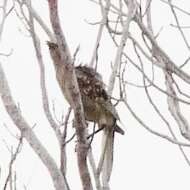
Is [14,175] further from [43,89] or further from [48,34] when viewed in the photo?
[48,34]

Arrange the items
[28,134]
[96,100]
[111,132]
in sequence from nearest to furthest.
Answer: [28,134], [111,132], [96,100]

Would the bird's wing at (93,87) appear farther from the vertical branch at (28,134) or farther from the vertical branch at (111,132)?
the vertical branch at (28,134)

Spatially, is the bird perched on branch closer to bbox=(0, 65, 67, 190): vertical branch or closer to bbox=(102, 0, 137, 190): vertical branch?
bbox=(102, 0, 137, 190): vertical branch

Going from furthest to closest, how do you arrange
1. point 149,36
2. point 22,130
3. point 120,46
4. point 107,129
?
point 149,36 < point 107,129 < point 120,46 < point 22,130

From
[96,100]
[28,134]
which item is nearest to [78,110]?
[28,134]

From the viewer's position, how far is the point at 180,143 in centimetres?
275

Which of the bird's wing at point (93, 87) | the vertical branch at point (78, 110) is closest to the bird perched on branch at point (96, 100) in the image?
the bird's wing at point (93, 87)

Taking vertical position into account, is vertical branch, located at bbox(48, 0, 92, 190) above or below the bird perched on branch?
below

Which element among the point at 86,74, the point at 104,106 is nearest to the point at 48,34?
the point at 86,74

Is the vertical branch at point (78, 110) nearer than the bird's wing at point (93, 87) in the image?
Yes

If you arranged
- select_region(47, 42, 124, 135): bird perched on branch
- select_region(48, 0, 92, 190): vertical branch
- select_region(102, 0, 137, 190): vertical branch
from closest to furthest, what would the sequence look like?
select_region(48, 0, 92, 190): vertical branch < select_region(102, 0, 137, 190): vertical branch < select_region(47, 42, 124, 135): bird perched on branch

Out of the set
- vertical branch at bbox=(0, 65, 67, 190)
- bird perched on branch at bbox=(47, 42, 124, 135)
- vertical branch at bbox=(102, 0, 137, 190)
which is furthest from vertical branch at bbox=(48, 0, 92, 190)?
bird perched on branch at bbox=(47, 42, 124, 135)

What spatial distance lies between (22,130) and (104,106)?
735 millimetres

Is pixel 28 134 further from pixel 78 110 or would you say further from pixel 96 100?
pixel 96 100
